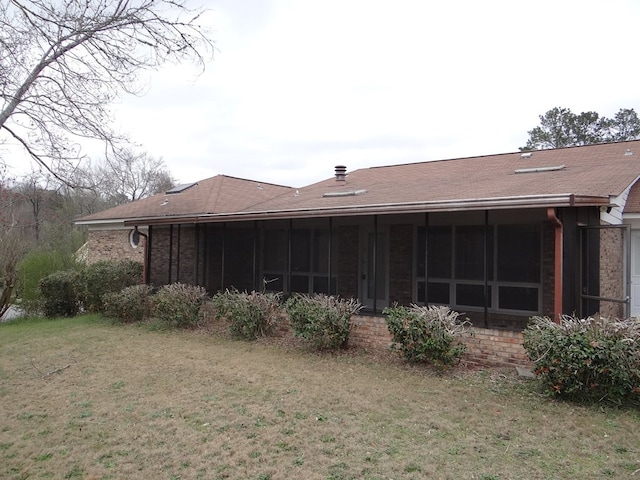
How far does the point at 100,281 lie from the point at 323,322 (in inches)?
290

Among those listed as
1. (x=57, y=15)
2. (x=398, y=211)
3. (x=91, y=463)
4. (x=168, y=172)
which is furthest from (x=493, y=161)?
(x=168, y=172)

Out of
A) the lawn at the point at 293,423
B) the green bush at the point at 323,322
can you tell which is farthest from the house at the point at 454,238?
the lawn at the point at 293,423

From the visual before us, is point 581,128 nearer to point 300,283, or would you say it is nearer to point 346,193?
point 346,193

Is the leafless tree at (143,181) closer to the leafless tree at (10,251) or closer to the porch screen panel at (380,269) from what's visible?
the leafless tree at (10,251)

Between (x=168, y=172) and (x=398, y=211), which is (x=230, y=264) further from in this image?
(x=168, y=172)

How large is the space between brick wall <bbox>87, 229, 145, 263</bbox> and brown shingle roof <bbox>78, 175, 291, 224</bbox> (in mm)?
617

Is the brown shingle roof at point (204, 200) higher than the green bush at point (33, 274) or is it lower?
higher

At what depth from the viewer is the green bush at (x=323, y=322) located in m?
7.77

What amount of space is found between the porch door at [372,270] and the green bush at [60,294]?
25.0 feet

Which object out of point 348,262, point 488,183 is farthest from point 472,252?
point 348,262

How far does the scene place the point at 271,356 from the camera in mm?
7773

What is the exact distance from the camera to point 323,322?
7758mm

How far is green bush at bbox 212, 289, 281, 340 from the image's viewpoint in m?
8.95

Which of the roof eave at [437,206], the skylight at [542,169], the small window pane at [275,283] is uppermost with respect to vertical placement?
the skylight at [542,169]
